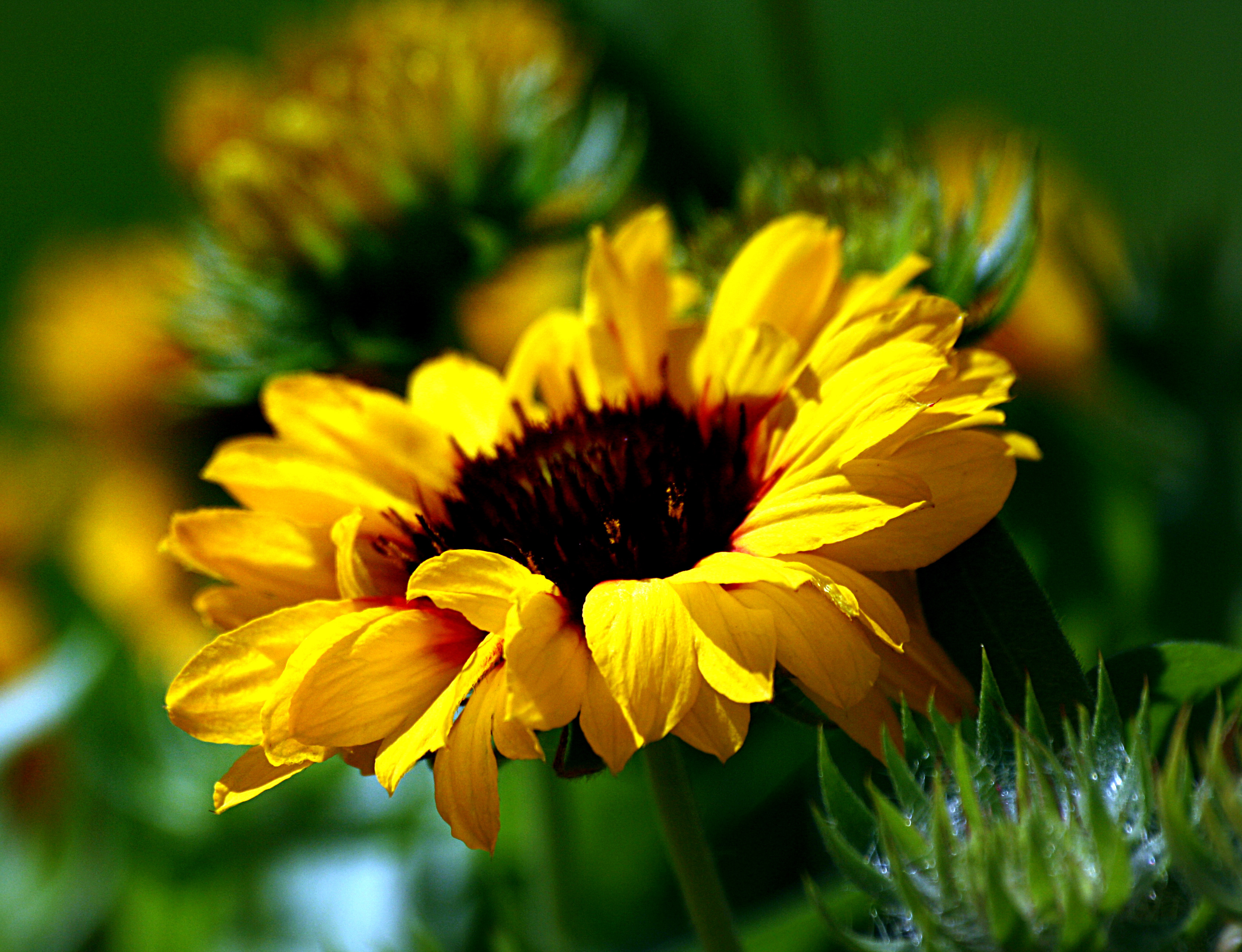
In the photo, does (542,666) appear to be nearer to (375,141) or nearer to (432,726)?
(432,726)

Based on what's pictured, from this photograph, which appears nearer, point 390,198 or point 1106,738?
point 1106,738

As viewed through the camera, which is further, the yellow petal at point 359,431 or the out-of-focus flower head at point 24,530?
the out-of-focus flower head at point 24,530

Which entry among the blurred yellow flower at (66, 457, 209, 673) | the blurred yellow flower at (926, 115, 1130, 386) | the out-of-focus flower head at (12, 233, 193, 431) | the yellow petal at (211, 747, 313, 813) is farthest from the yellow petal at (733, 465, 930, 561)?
the out-of-focus flower head at (12, 233, 193, 431)

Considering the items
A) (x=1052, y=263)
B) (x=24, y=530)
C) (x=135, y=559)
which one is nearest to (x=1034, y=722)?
(x=1052, y=263)

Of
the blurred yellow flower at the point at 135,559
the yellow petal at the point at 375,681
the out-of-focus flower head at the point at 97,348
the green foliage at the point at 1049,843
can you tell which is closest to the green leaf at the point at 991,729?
the green foliage at the point at 1049,843

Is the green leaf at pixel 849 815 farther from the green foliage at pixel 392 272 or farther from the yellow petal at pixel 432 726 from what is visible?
the green foliage at pixel 392 272

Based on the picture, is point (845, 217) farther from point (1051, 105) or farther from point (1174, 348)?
point (1051, 105)

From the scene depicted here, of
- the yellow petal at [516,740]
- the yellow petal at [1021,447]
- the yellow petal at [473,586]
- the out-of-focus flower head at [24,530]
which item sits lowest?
the out-of-focus flower head at [24,530]
